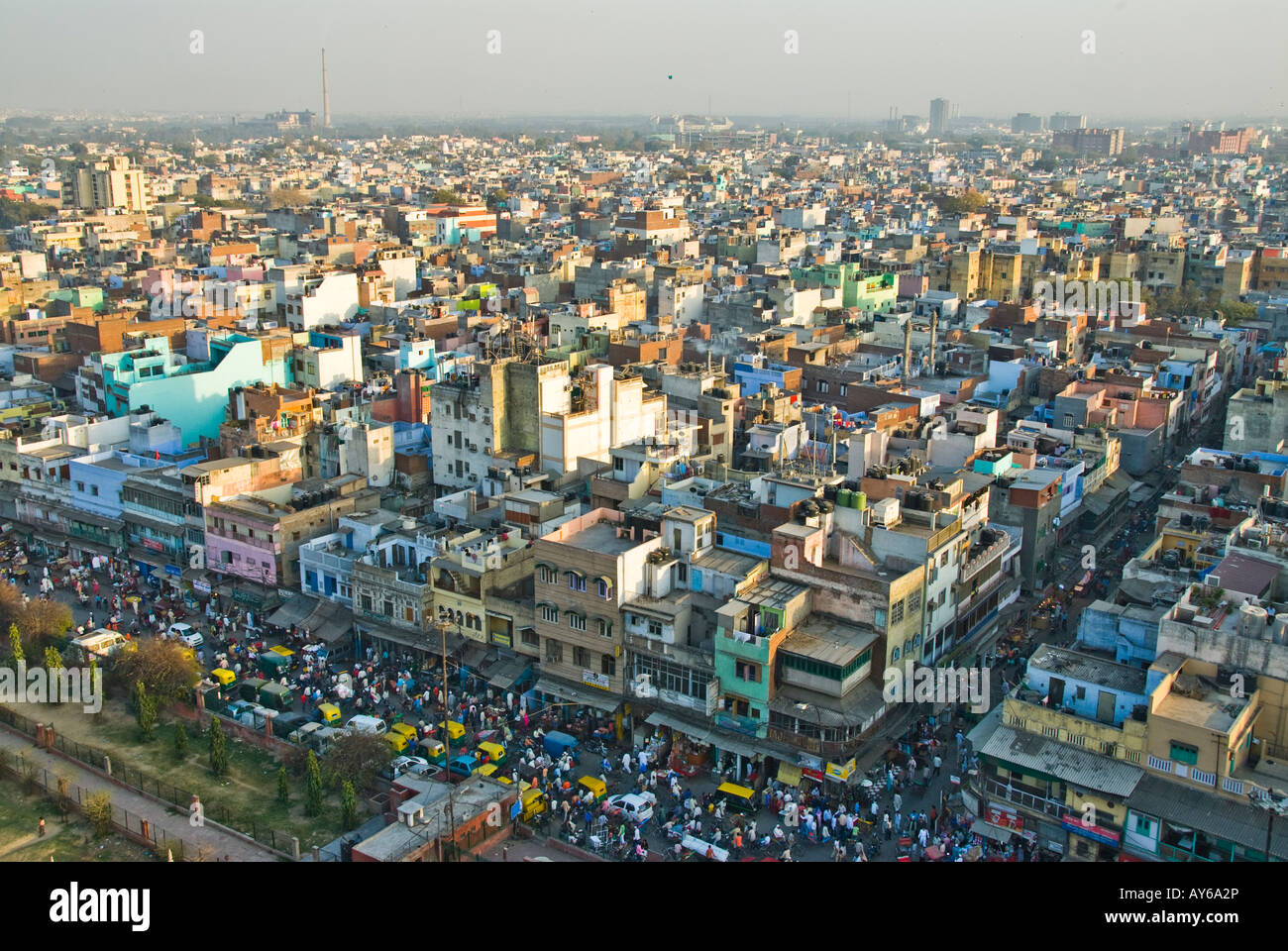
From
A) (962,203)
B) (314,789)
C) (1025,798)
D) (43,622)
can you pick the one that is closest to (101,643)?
(43,622)

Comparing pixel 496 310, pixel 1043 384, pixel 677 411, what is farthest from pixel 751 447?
pixel 496 310

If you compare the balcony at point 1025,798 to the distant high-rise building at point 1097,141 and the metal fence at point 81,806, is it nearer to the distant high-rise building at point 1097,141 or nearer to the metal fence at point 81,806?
the metal fence at point 81,806

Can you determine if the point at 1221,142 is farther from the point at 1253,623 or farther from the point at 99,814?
the point at 99,814

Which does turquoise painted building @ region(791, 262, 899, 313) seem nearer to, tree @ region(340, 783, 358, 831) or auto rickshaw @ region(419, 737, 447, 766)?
auto rickshaw @ region(419, 737, 447, 766)

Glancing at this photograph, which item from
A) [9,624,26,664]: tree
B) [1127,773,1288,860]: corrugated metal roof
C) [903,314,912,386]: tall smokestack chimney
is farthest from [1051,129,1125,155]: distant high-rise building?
[9,624,26,664]: tree

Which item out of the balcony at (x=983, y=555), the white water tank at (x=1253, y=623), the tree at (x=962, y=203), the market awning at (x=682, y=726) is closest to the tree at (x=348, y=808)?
the market awning at (x=682, y=726)

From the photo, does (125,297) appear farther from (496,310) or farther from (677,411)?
(677,411)
